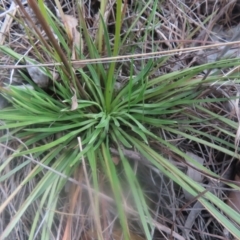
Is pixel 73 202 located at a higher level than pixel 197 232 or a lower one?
higher

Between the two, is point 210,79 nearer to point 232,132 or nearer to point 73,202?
point 232,132

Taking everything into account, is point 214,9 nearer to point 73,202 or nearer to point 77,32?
point 77,32

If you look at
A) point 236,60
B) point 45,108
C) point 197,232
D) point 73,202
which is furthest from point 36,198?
point 236,60

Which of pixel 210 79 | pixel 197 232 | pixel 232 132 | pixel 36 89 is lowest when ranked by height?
pixel 197 232

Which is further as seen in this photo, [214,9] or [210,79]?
[214,9]

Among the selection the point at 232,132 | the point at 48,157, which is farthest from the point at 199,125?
the point at 48,157

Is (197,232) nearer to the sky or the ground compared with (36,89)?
nearer to the ground
